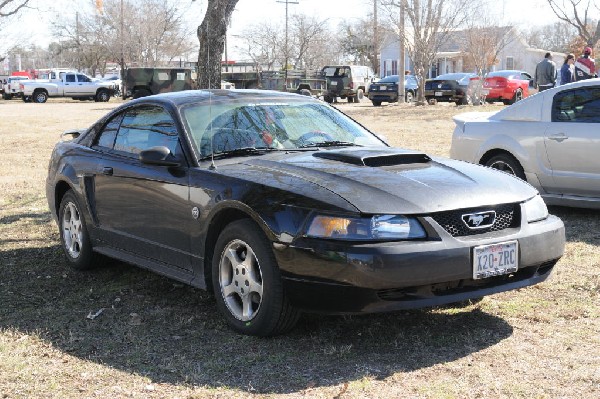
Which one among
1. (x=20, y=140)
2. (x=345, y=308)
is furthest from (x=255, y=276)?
(x=20, y=140)

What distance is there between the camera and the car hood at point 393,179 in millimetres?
4195

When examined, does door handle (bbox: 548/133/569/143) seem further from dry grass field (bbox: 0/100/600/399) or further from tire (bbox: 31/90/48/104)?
tire (bbox: 31/90/48/104)

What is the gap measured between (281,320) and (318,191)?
28.3 inches

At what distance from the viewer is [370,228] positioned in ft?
13.3

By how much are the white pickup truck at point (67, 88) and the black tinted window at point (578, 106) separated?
131 feet

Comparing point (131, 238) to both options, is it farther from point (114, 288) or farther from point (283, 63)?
point (283, 63)

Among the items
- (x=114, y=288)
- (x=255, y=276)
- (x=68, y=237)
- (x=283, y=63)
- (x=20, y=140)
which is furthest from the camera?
(x=283, y=63)

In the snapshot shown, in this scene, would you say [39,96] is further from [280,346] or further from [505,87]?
[280,346]

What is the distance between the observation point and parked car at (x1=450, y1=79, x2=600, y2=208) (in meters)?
8.00

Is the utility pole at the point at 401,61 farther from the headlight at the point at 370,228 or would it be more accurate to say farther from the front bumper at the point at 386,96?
the headlight at the point at 370,228

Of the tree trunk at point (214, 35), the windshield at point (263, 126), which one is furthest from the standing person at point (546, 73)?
the windshield at point (263, 126)

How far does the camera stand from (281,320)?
4.37 metres

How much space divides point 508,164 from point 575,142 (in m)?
0.89

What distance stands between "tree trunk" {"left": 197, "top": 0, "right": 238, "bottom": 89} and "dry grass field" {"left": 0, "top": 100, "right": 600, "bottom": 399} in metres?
3.28
